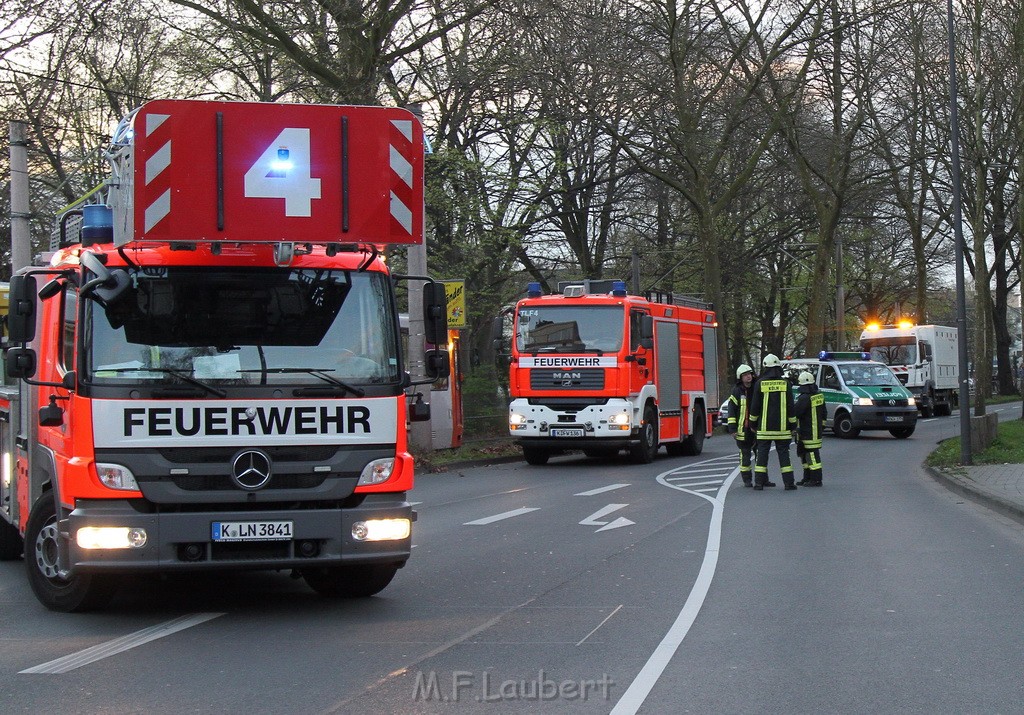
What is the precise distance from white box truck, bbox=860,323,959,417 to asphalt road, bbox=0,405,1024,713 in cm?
3156

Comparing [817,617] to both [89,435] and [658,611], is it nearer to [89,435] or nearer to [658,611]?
[658,611]

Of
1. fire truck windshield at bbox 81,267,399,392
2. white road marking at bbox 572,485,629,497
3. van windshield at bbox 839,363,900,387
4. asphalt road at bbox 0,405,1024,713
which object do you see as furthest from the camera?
van windshield at bbox 839,363,900,387

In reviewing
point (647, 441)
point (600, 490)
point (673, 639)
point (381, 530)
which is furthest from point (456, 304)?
point (673, 639)

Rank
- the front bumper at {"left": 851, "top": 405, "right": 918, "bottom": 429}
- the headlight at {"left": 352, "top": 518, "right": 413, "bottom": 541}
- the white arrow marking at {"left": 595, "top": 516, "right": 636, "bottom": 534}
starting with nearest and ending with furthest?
the headlight at {"left": 352, "top": 518, "right": 413, "bottom": 541}
the white arrow marking at {"left": 595, "top": 516, "right": 636, "bottom": 534}
the front bumper at {"left": 851, "top": 405, "right": 918, "bottom": 429}

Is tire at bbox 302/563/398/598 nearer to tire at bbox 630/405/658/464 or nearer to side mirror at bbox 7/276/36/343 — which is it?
side mirror at bbox 7/276/36/343

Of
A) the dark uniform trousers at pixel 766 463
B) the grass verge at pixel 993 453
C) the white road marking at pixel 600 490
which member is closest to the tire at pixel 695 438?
the grass verge at pixel 993 453

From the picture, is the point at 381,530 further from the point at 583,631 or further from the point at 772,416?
the point at 772,416

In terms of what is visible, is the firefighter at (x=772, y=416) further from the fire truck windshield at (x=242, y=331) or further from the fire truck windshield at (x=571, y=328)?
the fire truck windshield at (x=242, y=331)

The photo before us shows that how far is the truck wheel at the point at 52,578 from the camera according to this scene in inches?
321

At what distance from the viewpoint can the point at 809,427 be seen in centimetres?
1827

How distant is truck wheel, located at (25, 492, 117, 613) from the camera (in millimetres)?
8156

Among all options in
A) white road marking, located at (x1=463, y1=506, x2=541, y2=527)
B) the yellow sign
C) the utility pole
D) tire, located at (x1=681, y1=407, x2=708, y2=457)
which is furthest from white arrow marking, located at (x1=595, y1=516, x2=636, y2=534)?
tire, located at (x1=681, y1=407, x2=708, y2=457)

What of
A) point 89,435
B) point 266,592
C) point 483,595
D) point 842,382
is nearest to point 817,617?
point 483,595

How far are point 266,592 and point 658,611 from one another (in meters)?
2.90
